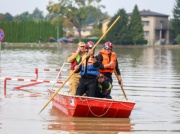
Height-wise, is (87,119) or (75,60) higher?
(75,60)

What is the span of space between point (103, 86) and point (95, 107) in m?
0.67

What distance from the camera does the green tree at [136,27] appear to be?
101 meters

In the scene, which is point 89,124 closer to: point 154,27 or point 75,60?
point 75,60

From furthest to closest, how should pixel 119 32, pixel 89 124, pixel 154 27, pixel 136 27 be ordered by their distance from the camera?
pixel 154 27 < pixel 136 27 < pixel 119 32 < pixel 89 124

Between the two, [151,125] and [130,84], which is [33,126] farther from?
[130,84]

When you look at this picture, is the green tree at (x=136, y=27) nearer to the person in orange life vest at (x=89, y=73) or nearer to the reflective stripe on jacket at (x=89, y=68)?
the person in orange life vest at (x=89, y=73)

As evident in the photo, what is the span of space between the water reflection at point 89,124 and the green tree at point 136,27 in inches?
3354

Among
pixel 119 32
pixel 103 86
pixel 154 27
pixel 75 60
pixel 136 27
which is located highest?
pixel 75 60

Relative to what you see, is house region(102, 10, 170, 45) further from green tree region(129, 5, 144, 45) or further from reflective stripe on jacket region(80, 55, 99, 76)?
reflective stripe on jacket region(80, 55, 99, 76)

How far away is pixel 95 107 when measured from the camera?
1501 cm

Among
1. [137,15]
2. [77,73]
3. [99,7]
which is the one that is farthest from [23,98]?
[99,7]

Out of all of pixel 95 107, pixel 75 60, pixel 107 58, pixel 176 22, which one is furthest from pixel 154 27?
pixel 95 107

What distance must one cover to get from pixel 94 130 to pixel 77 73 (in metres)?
2.82

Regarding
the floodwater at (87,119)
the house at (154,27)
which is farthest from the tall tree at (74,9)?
the floodwater at (87,119)
